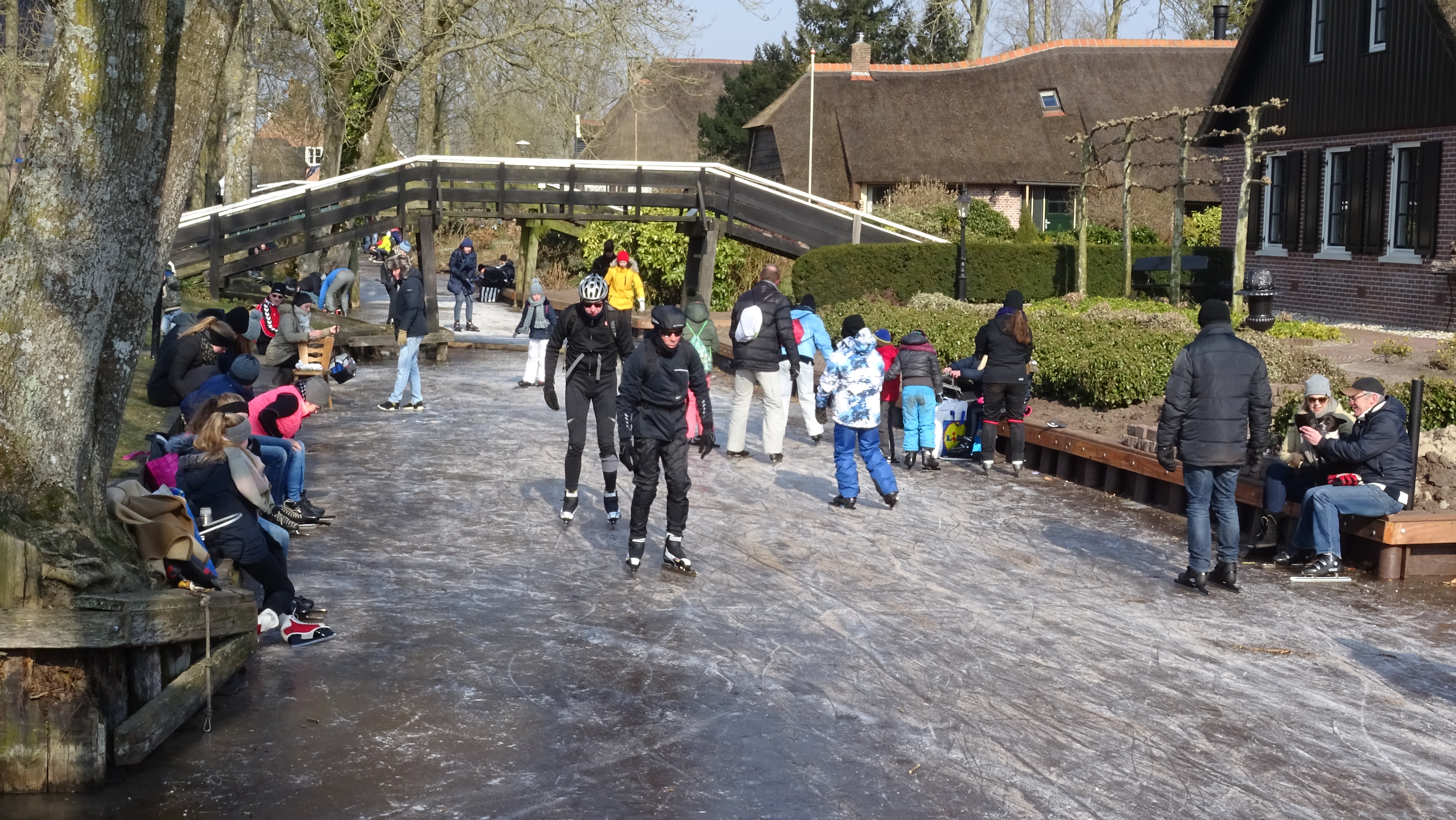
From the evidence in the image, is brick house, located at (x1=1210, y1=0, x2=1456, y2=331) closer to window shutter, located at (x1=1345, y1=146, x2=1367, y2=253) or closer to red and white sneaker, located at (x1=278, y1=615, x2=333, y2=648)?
window shutter, located at (x1=1345, y1=146, x2=1367, y2=253)

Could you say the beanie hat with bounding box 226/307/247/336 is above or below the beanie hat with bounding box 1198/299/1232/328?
below

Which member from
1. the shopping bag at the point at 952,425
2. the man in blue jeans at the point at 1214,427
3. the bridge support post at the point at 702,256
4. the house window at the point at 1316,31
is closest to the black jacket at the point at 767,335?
the shopping bag at the point at 952,425

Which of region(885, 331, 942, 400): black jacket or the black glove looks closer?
the black glove

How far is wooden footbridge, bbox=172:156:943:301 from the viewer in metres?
24.0

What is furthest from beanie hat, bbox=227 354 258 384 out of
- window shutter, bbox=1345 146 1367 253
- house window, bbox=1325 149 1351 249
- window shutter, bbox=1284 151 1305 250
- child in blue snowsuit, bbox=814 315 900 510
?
window shutter, bbox=1284 151 1305 250

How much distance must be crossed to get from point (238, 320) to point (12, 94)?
16358 mm

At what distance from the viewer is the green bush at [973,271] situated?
25281 mm

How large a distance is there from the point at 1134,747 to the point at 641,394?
4.25 m

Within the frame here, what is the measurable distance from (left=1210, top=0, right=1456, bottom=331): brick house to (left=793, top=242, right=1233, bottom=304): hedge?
2.34 meters

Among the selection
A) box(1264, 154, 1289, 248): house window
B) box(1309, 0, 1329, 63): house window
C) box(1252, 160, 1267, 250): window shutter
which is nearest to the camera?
box(1309, 0, 1329, 63): house window

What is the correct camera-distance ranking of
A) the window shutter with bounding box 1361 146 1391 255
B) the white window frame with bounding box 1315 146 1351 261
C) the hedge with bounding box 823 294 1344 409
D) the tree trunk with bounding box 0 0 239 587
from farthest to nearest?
the white window frame with bounding box 1315 146 1351 261, the window shutter with bounding box 1361 146 1391 255, the hedge with bounding box 823 294 1344 409, the tree trunk with bounding box 0 0 239 587

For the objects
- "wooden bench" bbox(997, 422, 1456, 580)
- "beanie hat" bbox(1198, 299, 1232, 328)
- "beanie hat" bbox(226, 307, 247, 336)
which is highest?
"beanie hat" bbox(1198, 299, 1232, 328)

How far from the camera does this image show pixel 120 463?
11375 mm

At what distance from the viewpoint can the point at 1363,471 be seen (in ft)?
Result: 32.2
